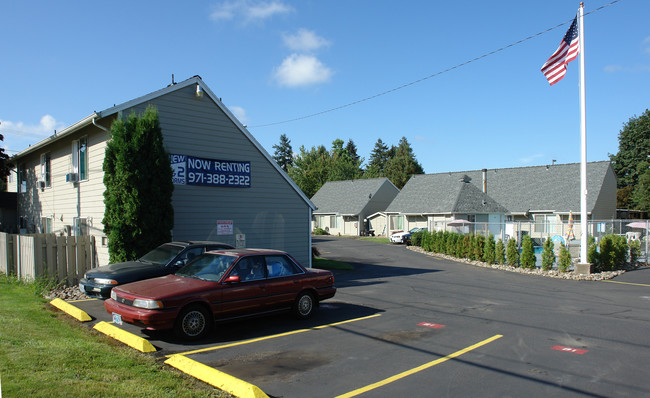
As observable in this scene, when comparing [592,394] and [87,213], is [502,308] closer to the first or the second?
[592,394]

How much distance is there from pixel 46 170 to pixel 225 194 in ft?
31.0

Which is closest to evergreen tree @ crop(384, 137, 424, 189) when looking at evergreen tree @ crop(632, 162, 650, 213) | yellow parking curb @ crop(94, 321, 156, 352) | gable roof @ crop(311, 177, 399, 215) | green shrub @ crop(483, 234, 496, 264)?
gable roof @ crop(311, 177, 399, 215)

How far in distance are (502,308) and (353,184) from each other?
44.7 meters

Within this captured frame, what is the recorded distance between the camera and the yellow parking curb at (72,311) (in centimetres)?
870

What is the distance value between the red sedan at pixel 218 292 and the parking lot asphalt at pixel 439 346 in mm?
400

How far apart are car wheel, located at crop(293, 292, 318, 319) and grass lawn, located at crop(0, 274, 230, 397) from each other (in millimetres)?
3319

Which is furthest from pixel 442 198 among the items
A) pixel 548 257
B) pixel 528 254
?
pixel 548 257

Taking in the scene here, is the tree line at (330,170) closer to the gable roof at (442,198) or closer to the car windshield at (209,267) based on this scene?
the gable roof at (442,198)

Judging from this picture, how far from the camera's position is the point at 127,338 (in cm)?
714

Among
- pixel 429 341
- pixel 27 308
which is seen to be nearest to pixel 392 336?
pixel 429 341

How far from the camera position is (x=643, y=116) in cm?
6088

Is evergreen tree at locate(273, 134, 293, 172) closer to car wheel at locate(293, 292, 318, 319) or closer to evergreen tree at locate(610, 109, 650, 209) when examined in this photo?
evergreen tree at locate(610, 109, 650, 209)

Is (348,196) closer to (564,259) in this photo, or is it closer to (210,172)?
(564,259)

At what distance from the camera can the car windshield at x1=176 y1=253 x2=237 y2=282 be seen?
27.2 feet
